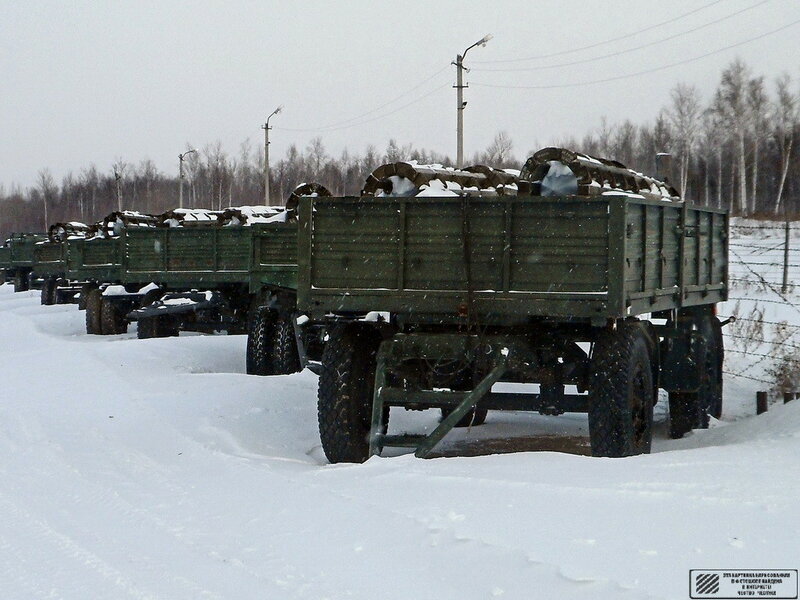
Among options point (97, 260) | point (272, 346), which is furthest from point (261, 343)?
point (97, 260)

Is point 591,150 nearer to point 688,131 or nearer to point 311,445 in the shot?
point 688,131

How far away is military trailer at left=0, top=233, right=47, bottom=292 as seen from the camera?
123 ft

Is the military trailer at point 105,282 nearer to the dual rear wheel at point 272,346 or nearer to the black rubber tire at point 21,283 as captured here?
the dual rear wheel at point 272,346

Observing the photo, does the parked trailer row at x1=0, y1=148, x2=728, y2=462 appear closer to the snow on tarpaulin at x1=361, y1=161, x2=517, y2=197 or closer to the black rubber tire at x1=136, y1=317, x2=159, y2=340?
the snow on tarpaulin at x1=361, y1=161, x2=517, y2=197

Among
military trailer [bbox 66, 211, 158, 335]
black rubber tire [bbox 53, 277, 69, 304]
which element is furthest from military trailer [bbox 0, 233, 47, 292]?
military trailer [bbox 66, 211, 158, 335]

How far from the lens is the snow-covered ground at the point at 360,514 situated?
477 cm

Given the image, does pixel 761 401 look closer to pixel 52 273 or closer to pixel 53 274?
pixel 52 273

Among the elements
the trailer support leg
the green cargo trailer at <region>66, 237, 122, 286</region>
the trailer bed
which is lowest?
the trailer support leg

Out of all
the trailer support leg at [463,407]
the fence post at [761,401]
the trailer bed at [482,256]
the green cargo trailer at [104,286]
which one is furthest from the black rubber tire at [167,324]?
the trailer support leg at [463,407]

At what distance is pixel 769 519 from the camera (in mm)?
5195

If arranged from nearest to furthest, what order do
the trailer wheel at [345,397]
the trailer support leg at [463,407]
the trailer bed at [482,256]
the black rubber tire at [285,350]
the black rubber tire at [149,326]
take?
the trailer bed at [482,256] < the trailer support leg at [463,407] < the trailer wheel at [345,397] < the black rubber tire at [285,350] < the black rubber tire at [149,326]

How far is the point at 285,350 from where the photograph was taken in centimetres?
1335

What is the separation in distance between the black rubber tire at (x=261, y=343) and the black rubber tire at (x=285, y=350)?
0.25 feet

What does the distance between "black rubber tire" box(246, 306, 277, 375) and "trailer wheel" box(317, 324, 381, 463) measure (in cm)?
536
